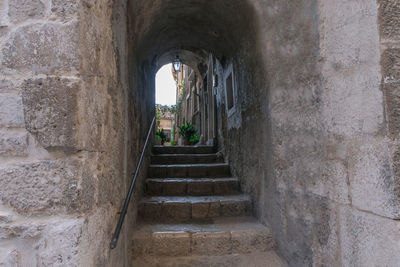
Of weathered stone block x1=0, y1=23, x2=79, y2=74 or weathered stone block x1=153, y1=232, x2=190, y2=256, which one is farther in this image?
weathered stone block x1=153, y1=232, x2=190, y2=256

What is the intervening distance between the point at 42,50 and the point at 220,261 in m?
2.06


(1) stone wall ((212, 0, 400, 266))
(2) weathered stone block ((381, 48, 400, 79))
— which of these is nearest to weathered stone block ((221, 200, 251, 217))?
(1) stone wall ((212, 0, 400, 266))

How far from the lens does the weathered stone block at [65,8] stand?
3.73ft

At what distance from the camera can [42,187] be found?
3.51ft

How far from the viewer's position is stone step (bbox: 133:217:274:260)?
93.0 inches

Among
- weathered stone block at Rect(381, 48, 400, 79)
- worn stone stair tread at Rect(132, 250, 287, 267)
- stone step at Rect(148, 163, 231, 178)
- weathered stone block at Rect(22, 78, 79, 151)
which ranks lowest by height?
worn stone stair tread at Rect(132, 250, 287, 267)

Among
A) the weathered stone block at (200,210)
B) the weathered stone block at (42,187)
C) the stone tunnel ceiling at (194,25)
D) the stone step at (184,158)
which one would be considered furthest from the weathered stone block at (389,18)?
the stone step at (184,158)

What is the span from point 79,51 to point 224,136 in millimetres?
3771

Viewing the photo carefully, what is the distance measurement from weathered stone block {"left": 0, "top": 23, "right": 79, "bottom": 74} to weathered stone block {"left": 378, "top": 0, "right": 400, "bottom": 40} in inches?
58.4

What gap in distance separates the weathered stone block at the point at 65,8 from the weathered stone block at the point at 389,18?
1.48 meters

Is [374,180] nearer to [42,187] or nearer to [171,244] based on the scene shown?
[42,187]

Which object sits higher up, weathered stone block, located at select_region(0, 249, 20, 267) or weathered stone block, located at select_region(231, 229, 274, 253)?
weathered stone block, located at select_region(0, 249, 20, 267)

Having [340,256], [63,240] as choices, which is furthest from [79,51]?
[340,256]

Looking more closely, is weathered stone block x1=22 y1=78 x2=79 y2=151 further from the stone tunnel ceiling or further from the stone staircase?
the stone staircase
